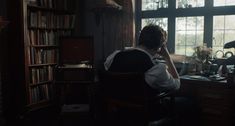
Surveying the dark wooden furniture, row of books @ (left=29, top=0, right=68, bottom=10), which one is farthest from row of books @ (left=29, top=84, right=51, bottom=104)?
row of books @ (left=29, top=0, right=68, bottom=10)

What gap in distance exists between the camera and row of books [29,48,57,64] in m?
4.07

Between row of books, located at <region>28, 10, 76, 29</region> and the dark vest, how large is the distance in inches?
79.0

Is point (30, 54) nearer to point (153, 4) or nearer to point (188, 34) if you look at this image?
point (153, 4)

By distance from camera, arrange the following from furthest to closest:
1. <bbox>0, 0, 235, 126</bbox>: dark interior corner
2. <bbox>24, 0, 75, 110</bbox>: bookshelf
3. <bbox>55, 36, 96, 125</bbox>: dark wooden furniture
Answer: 1. <bbox>24, 0, 75, 110</bbox>: bookshelf
2. <bbox>55, 36, 96, 125</bbox>: dark wooden furniture
3. <bbox>0, 0, 235, 126</bbox>: dark interior corner

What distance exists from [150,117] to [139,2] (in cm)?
246

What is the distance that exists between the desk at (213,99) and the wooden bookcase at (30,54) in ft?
6.94

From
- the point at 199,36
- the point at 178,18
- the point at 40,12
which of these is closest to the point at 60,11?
the point at 40,12

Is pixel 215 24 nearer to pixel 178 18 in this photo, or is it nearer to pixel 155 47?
pixel 178 18

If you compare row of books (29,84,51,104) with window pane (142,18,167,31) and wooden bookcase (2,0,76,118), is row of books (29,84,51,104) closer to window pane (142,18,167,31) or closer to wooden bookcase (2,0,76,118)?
wooden bookcase (2,0,76,118)

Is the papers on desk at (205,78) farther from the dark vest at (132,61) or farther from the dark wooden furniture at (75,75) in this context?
the dark wooden furniture at (75,75)

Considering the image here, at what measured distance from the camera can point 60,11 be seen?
4.50 metres

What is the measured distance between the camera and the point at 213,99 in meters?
2.87

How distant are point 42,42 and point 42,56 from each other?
0.20 metres

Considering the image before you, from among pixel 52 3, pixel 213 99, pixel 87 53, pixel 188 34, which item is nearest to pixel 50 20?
pixel 52 3
